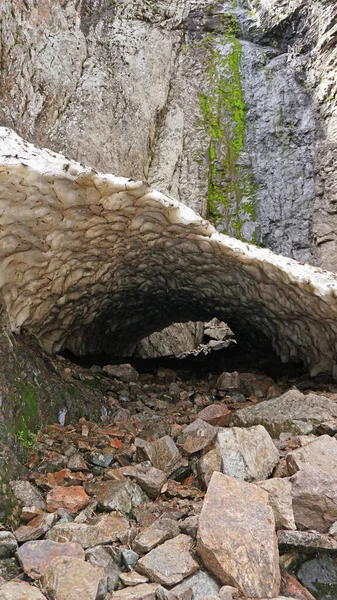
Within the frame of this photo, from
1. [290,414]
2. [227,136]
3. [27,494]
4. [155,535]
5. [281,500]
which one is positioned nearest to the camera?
[155,535]

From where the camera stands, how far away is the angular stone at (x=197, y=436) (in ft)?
8.93

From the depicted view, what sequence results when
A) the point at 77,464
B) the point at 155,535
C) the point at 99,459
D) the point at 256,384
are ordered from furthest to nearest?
the point at 256,384 → the point at 99,459 → the point at 77,464 → the point at 155,535

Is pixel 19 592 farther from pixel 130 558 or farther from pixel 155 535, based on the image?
pixel 155 535

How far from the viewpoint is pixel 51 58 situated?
295 inches

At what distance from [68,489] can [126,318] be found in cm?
395

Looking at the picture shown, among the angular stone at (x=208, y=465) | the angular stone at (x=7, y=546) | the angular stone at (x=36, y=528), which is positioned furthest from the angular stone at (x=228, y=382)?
the angular stone at (x=7, y=546)

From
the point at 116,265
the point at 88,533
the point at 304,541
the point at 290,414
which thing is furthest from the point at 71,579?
the point at 116,265

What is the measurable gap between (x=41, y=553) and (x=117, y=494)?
54cm

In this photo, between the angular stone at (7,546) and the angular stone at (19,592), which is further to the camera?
the angular stone at (7,546)

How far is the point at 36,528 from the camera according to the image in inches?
74.2

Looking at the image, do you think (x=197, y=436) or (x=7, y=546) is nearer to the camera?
(x=7, y=546)

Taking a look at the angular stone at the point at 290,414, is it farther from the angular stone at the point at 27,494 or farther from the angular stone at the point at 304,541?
the angular stone at the point at 27,494

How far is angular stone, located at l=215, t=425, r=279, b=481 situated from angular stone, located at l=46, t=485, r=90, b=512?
2.49 ft

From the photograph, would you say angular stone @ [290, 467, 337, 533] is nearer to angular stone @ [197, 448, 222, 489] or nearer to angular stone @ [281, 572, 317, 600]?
angular stone @ [281, 572, 317, 600]
